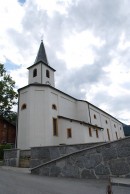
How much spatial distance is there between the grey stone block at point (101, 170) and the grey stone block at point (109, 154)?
345 millimetres

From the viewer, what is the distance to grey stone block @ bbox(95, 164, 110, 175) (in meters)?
7.47

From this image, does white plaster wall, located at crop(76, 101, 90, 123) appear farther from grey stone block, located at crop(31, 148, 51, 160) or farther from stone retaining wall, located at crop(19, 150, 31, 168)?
grey stone block, located at crop(31, 148, 51, 160)

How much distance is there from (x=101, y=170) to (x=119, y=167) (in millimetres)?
784

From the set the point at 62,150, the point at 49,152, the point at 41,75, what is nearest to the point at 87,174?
the point at 62,150

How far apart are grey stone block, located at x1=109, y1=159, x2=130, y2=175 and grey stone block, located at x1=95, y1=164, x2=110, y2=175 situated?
0.22 m

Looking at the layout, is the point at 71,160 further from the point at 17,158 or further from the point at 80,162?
the point at 17,158

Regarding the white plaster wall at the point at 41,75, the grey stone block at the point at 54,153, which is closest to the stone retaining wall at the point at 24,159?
the grey stone block at the point at 54,153

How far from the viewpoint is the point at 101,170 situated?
7.59m

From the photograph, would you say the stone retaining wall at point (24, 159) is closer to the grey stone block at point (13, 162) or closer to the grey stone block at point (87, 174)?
the grey stone block at point (13, 162)

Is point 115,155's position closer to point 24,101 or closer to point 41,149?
point 41,149

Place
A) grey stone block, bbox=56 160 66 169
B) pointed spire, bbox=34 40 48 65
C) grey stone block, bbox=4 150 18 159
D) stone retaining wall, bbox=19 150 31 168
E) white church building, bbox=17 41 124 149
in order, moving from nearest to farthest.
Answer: grey stone block, bbox=56 160 66 169
stone retaining wall, bbox=19 150 31 168
grey stone block, bbox=4 150 18 159
white church building, bbox=17 41 124 149
pointed spire, bbox=34 40 48 65

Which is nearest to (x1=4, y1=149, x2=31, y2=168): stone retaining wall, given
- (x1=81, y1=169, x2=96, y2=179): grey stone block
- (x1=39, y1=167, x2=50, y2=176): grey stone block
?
(x1=39, y1=167, x2=50, y2=176): grey stone block

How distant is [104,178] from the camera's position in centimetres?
739

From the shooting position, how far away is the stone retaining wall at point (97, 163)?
7.29 meters
